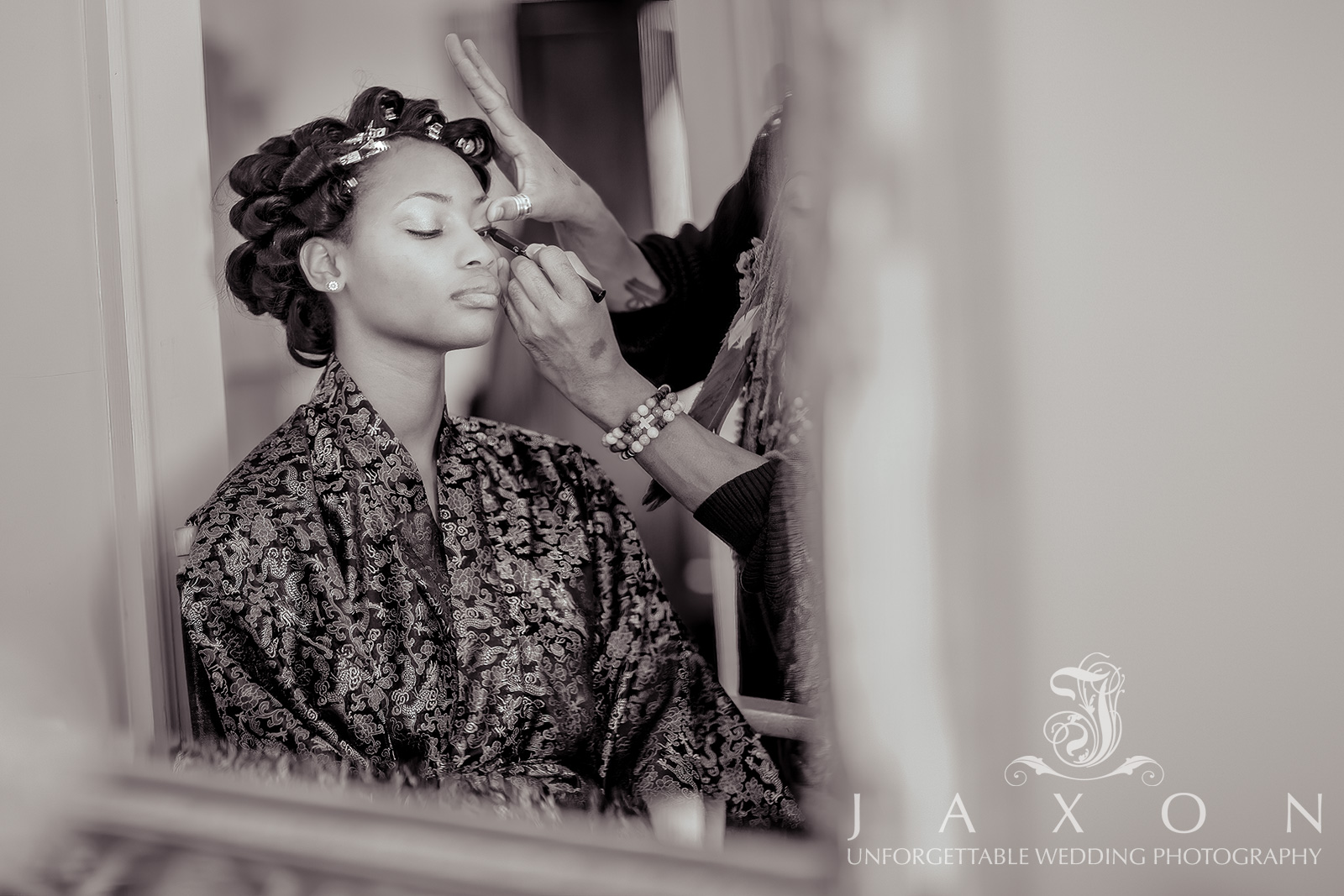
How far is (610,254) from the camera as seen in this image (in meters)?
0.92

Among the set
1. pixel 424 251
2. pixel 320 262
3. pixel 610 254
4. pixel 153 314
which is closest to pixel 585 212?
pixel 610 254

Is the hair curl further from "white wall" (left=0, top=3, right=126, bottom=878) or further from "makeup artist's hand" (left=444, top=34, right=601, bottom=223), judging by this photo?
"white wall" (left=0, top=3, right=126, bottom=878)

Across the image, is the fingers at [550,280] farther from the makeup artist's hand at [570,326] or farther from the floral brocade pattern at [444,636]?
the floral brocade pattern at [444,636]

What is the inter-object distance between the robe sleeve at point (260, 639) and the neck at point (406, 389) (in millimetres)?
139

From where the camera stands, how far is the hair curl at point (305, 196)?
94 centimetres

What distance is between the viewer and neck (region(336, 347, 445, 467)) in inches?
37.2

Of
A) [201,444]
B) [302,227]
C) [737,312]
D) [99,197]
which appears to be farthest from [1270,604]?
[99,197]

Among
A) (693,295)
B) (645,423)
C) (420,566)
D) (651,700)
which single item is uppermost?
(693,295)

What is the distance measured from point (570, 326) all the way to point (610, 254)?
8cm

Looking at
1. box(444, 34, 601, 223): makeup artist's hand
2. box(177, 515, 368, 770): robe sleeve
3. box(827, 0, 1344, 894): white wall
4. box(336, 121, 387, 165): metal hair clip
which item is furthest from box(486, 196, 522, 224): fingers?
box(827, 0, 1344, 894): white wall

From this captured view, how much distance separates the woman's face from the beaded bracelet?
16 centimetres

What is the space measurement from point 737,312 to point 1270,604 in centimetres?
45

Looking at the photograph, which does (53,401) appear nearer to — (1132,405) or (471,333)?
(471,333)

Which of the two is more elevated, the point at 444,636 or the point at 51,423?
the point at 51,423
